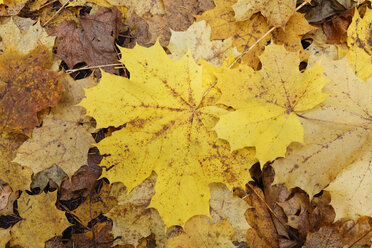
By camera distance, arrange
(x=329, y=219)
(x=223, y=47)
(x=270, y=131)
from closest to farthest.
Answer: (x=270, y=131) < (x=329, y=219) < (x=223, y=47)

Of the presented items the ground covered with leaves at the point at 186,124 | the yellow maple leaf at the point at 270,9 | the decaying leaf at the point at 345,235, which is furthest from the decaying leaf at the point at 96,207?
the yellow maple leaf at the point at 270,9

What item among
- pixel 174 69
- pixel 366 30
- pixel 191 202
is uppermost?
pixel 366 30

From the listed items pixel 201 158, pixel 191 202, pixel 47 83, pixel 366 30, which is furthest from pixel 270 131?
pixel 47 83

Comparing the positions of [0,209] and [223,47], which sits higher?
[223,47]

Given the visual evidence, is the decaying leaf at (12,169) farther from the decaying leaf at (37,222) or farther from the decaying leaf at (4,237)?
the decaying leaf at (4,237)

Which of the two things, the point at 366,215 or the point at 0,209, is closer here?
the point at 366,215

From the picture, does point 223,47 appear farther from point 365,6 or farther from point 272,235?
point 272,235

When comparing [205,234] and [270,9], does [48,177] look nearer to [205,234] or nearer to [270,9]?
[205,234]

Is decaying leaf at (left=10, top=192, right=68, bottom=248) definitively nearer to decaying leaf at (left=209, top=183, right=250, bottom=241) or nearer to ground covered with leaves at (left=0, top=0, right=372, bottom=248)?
ground covered with leaves at (left=0, top=0, right=372, bottom=248)
